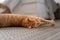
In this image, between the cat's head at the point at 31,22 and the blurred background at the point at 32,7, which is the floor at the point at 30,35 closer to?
the cat's head at the point at 31,22

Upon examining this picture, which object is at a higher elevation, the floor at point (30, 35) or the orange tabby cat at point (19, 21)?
the orange tabby cat at point (19, 21)

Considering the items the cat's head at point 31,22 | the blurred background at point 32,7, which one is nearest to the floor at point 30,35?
the cat's head at point 31,22

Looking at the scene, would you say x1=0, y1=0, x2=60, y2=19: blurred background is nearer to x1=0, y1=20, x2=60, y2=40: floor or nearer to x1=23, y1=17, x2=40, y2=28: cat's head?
x1=23, y1=17, x2=40, y2=28: cat's head

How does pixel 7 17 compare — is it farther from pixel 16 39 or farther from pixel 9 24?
pixel 16 39

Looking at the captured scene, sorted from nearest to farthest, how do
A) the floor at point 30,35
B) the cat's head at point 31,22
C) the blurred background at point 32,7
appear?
1. the floor at point 30,35
2. the cat's head at point 31,22
3. the blurred background at point 32,7

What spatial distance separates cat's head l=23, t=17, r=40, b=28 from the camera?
50.8 inches

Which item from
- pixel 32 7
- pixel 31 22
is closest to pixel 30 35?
pixel 31 22

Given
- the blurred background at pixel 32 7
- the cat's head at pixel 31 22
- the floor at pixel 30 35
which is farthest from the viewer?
the blurred background at pixel 32 7

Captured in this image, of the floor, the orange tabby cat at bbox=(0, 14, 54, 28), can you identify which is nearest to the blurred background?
the orange tabby cat at bbox=(0, 14, 54, 28)

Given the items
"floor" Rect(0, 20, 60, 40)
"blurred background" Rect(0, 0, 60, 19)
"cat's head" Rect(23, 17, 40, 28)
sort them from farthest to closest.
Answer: "blurred background" Rect(0, 0, 60, 19) → "cat's head" Rect(23, 17, 40, 28) → "floor" Rect(0, 20, 60, 40)

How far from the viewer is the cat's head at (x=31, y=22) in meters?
1.29

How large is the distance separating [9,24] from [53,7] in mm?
1146

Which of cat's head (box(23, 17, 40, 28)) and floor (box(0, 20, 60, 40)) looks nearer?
floor (box(0, 20, 60, 40))

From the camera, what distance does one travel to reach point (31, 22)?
1297 mm
